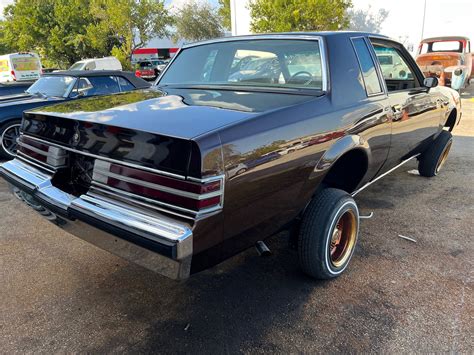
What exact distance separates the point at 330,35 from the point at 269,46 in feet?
1.64

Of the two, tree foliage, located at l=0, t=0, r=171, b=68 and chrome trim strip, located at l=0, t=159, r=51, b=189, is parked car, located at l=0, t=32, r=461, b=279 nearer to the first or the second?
chrome trim strip, located at l=0, t=159, r=51, b=189

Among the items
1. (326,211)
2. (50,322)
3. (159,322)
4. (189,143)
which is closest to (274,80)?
(326,211)

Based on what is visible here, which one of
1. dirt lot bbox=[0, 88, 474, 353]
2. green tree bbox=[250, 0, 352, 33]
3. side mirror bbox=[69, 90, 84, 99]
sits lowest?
Result: dirt lot bbox=[0, 88, 474, 353]

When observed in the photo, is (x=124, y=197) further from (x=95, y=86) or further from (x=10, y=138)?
(x=95, y=86)

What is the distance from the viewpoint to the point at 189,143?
1.79 metres

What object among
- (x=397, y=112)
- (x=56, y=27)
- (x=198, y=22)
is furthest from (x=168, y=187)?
(x=198, y=22)

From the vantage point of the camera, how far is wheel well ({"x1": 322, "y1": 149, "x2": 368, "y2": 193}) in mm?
2969

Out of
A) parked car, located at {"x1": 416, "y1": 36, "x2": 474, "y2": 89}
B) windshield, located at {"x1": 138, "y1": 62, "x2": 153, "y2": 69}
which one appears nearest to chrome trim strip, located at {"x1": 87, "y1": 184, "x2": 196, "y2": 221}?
parked car, located at {"x1": 416, "y1": 36, "x2": 474, "y2": 89}

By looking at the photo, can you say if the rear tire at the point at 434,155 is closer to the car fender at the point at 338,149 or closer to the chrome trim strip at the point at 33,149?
the car fender at the point at 338,149

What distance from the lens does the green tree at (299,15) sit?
686 inches

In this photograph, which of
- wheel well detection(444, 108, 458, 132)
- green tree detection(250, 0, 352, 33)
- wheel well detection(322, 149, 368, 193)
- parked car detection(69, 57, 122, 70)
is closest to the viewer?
wheel well detection(322, 149, 368, 193)

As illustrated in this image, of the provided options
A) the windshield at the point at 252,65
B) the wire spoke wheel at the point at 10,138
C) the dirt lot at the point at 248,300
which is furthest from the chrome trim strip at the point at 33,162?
the wire spoke wheel at the point at 10,138

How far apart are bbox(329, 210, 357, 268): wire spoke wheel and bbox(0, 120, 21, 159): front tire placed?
5.15 metres

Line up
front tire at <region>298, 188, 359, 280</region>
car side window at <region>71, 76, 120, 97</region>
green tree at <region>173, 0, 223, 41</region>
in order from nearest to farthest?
1. front tire at <region>298, 188, 359, 280</region>
2. car side window at <region>71, 76, 120, 97</region>
3. green tree at <region>173, 0, 223, 41</region>
